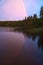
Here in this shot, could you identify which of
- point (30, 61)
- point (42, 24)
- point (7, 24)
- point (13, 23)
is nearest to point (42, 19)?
point (42, 24)

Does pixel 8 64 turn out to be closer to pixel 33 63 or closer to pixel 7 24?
pixel 33 63

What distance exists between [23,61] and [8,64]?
0.84 m

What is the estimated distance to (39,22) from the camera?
27.7 meters

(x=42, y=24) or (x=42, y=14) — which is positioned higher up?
(x=42, y=14)

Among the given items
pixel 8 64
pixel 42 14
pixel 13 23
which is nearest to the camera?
pixel 8 64

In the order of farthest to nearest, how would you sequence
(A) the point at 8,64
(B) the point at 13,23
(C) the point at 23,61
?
(B) the point at 13,23 < (C) the point at 23,61 < (A) the point at 8,64

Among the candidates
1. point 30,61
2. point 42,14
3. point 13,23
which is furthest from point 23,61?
point 13,23

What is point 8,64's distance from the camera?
595cm

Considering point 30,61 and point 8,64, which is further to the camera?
point 30,61

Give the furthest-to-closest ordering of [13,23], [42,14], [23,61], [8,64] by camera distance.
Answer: [13,23], [42,14], [23,61], [8,64]

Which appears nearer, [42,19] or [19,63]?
[19,63]

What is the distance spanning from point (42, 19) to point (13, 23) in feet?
122

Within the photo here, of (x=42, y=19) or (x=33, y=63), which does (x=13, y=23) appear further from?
(x=33, y=63)

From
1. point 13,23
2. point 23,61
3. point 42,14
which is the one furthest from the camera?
point 13,23
